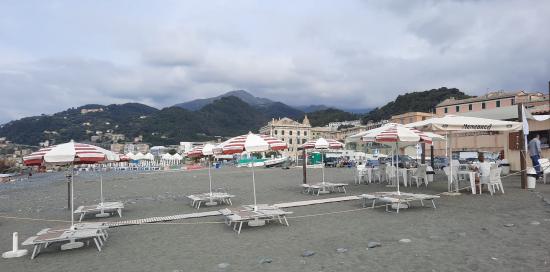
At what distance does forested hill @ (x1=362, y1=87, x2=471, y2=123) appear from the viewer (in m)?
114

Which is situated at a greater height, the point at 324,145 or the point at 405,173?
the point at 324,145

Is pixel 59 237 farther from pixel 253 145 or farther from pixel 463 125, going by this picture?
pixel 463 125

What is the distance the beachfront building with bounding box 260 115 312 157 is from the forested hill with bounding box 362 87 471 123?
34.2 m

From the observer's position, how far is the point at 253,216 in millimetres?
8648

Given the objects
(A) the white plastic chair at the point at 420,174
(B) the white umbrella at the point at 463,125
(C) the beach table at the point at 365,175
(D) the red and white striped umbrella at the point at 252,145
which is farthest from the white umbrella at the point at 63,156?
(C) the beach table at the point at 365,175

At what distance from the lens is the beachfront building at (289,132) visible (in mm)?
118812

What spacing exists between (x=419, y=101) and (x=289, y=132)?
4332cm

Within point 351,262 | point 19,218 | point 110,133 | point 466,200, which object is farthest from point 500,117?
point 110,133

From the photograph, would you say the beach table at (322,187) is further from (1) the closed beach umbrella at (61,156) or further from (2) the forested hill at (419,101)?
(2) the forested hill at (419,101)

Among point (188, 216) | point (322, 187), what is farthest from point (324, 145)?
point (188, 216)

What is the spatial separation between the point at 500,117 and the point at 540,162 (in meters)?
4.44

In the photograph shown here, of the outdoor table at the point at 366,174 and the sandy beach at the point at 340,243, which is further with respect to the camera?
the outdoor table at the point at 366,174

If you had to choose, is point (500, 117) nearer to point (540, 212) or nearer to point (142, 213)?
point (540, 212)

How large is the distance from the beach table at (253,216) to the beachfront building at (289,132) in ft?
351
